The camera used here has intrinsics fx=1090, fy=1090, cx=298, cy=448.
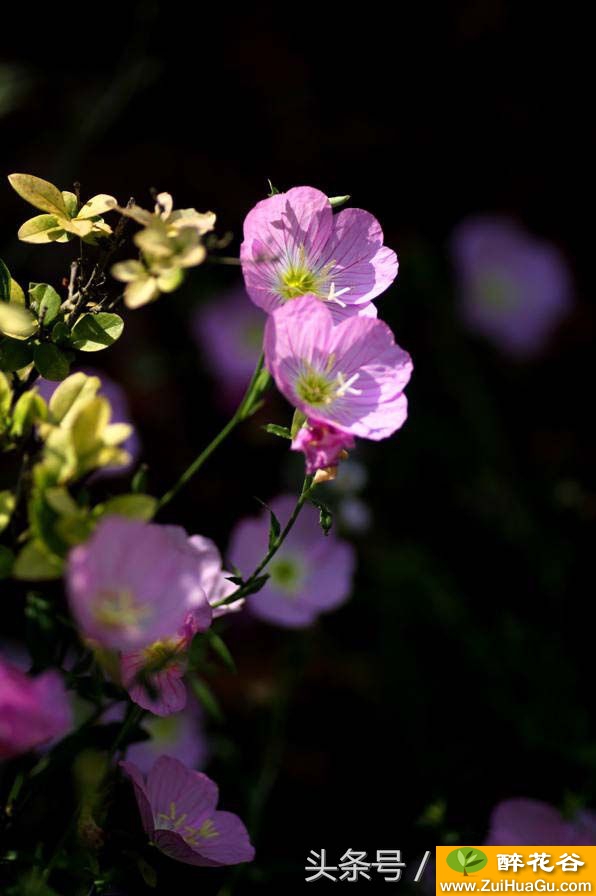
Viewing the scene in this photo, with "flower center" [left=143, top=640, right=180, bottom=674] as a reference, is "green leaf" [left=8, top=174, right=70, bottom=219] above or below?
above

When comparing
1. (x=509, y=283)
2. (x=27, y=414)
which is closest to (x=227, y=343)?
(x=509, y=283)

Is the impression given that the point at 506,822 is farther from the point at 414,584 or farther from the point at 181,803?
the point at 414,584

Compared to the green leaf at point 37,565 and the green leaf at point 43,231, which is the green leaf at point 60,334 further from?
the green leaf at point 37,565

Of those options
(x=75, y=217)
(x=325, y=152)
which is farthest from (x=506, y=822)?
(x=325, y=152)

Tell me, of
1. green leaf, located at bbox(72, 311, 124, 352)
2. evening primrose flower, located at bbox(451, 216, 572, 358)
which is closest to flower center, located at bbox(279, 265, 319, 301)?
green leaf, located at bbox(72, 311, 124, 352)

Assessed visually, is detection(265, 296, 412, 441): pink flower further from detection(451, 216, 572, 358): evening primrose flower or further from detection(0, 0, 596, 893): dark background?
detection(451, 216, 572, 358): evening primrose flower

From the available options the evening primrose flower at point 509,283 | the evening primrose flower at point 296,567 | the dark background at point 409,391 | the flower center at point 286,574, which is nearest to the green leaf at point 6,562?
the dark background at point 409,391
